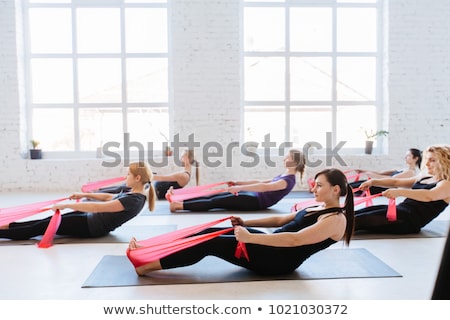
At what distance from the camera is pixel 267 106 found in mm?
8203

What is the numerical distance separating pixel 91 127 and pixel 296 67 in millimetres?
3762

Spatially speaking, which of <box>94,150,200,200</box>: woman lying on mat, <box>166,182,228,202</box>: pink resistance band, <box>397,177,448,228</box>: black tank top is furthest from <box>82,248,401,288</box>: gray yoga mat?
<box>94,150,200,200</box>: woman lying on mat

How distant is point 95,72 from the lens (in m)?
8.12

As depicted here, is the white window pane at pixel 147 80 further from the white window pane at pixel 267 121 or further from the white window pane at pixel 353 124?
the white window pane at pixel 353 124

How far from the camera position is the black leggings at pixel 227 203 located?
5492mm

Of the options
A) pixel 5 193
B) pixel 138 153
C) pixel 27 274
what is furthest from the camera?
pixel 138 153

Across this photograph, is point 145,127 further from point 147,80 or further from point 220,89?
point 220,89

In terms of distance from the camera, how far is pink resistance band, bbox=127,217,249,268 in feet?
9.14

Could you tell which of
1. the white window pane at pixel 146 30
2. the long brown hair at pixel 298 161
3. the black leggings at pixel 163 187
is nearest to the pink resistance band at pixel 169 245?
the long brown hair at pixel 298 161

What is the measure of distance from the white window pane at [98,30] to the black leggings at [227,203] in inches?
151

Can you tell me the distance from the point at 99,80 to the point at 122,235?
463cm

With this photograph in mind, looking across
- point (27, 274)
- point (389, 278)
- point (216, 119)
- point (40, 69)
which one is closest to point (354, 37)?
point (216, 119)

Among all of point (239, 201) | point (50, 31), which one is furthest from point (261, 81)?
point (50, 31)

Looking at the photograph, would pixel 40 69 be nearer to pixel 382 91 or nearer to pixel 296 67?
pixel 296 67
